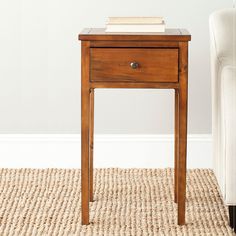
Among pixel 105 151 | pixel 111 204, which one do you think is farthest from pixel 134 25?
pixel 105 151

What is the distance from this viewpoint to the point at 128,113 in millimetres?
2896

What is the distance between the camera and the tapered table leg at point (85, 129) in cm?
215

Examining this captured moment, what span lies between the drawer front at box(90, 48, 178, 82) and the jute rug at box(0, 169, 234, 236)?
1.60 feet

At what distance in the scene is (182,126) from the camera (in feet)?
7.18

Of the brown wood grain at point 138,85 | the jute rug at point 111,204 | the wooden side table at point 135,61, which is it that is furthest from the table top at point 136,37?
the jute rug at point 111,204

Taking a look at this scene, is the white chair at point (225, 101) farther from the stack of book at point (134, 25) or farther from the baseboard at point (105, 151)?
the baseboard at point (105, 151)

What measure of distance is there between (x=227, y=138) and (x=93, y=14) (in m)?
1.02

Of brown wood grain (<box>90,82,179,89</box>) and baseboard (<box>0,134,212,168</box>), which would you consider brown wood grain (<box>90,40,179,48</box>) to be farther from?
baseboard (<box>0,134,212,168</box>)

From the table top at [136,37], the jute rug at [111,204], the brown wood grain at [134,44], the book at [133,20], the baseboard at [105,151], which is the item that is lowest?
the jute rug at [111,204]

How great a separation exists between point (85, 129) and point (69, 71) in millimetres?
717

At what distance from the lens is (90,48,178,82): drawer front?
214 centimetres

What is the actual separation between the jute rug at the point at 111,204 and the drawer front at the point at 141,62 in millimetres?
488

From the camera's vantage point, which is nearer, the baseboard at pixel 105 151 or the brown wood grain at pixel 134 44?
the brown wood grain at pixel 134 44

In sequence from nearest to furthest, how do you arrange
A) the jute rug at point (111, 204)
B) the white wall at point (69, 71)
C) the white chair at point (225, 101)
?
the white chair at point (225, 101) → the jute rug at point (111, 204) → the white wall at point (69, 71)
